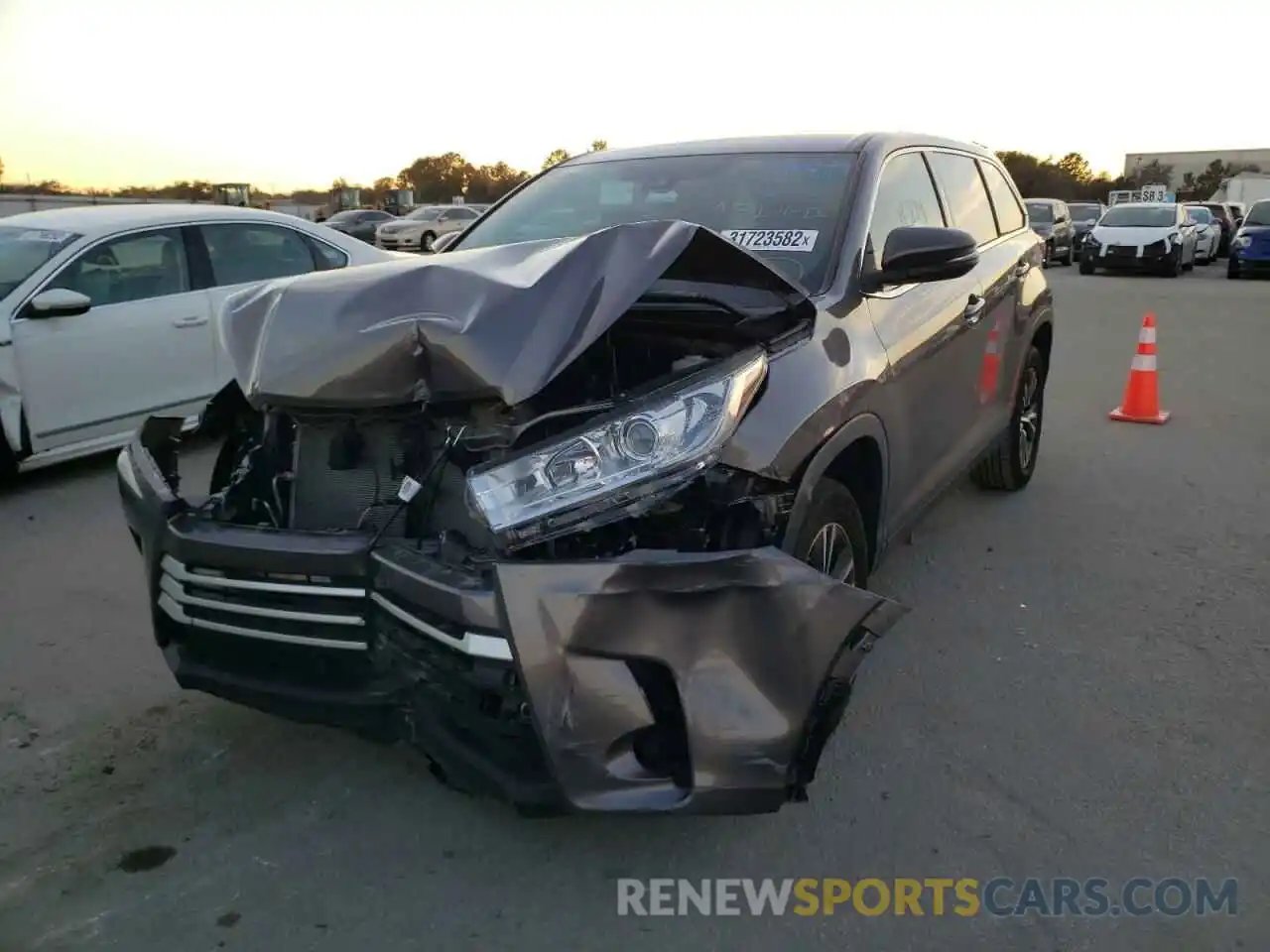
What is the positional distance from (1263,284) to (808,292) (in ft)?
69.1

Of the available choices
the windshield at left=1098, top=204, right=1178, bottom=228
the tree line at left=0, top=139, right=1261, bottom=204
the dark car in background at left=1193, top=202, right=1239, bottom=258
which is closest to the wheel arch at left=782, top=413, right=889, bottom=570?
the windshield at left=1098, top=204, right=1178, bottom=228

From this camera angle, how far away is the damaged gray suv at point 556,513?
2.18 metres

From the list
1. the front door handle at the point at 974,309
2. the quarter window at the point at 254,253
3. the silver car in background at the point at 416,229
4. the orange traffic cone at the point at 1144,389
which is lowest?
the orange traffic cone at the point at 1144,389

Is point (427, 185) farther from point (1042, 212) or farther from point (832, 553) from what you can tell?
point (832, 553)

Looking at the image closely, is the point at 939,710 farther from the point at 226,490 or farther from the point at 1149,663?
the point at 226,490

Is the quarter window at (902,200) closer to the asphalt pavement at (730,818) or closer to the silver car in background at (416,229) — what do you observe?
the asphalt pavement at (730,818)

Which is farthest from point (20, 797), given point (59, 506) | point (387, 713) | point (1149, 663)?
point (1149, 663)

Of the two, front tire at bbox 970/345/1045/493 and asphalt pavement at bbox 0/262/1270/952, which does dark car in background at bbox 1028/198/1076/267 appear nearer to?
front tire at bbox 970/345/1045/493

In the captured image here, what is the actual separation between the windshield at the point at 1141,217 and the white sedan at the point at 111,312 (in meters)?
19.8

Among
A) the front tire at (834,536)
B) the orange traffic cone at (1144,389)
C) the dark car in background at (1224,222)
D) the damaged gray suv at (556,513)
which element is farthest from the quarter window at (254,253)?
the dark car in background at (1224,222)

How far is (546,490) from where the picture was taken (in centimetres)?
228

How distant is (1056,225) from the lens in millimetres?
24953

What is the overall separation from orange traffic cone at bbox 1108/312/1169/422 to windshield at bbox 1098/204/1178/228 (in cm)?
1619

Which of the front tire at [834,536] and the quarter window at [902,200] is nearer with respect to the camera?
the front tire at [834,536]
